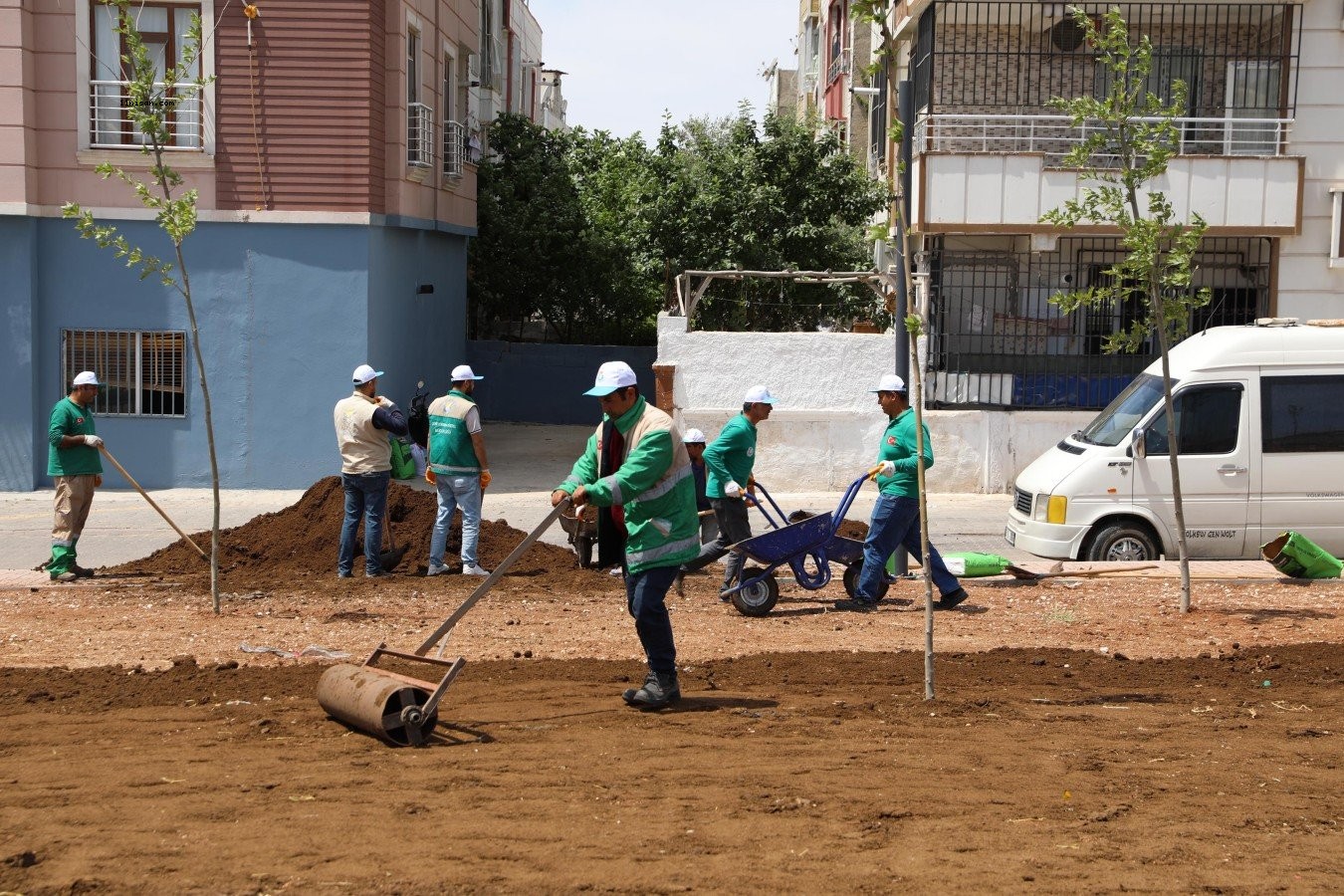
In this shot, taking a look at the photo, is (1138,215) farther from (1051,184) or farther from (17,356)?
(17,356)

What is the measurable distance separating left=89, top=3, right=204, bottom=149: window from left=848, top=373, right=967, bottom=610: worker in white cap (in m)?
11.8

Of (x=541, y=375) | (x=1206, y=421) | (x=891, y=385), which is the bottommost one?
(x=541, y=375)

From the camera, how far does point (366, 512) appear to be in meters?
12.9

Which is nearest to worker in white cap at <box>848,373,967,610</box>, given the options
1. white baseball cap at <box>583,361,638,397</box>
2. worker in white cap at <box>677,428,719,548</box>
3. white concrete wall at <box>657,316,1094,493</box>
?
worker in white cap at <box>677,428,719,548</box>

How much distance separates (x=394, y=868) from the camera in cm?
538

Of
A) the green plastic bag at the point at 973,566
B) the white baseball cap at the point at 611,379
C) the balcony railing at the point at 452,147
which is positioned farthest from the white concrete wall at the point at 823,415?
the white baseball cap at the point at 611,379

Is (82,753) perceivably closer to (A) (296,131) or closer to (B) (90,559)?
(B) (90,559)

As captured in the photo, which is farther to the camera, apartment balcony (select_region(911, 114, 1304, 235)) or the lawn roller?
apartment balcony (select_region(911, 114, 1304, 235))

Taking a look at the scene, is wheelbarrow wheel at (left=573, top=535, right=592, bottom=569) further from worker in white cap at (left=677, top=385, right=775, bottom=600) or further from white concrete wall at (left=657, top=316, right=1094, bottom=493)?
white concrete wall at (left=657, top=316, right=1094, bottom=493)

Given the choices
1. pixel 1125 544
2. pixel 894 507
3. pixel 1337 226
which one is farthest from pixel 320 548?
pixel 1337 226

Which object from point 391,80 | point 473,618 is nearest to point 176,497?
point 391,80

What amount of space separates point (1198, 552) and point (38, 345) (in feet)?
48.1

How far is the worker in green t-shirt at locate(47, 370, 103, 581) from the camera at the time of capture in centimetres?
1272

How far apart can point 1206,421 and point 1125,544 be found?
1331 mm
